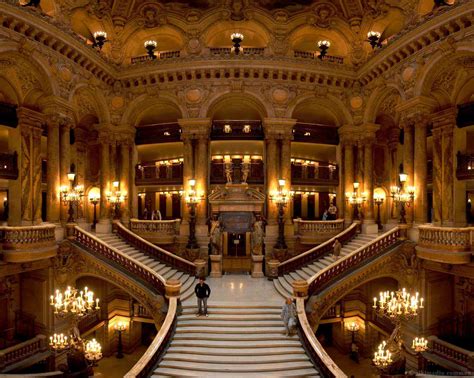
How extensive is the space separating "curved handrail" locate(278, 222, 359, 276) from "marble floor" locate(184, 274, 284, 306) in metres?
1.05

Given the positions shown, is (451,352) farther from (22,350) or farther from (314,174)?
(22,350)

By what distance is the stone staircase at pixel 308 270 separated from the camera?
1546 cm

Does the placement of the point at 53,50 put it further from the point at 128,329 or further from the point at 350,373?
the point at 350,373

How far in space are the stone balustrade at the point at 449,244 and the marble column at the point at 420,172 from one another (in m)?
2.53

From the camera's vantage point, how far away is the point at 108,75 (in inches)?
791

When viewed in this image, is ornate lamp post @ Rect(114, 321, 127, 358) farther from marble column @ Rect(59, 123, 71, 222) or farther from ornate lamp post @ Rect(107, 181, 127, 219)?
marble column @ Rect(59, 123, 71, 222)

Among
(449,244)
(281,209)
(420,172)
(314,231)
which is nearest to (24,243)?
(281,209)

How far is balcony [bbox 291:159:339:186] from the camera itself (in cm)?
2183

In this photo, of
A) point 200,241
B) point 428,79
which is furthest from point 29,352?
point 428,79

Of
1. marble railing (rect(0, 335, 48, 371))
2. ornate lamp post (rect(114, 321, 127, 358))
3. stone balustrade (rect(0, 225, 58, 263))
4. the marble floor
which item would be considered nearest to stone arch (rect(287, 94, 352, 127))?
the marble floor

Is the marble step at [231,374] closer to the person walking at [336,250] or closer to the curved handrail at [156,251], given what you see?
the curved handrail at [156,251]

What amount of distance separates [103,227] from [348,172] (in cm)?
1409

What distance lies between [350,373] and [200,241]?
381 inches

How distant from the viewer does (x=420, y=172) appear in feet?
53.8
